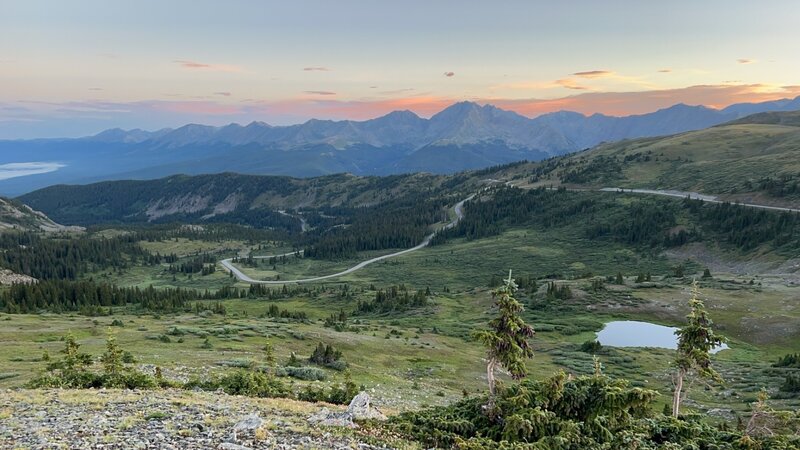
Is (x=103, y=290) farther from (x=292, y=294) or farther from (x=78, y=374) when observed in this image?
(x=78, y=374)

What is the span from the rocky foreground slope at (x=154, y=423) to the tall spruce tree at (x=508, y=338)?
747 cm

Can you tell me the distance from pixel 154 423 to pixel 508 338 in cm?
1683

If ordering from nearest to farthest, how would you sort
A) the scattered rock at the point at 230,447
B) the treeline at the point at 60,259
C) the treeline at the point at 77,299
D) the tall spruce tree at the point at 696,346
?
the scattered rock at the point at 230,447 < the tall spruce tree at the point at 696,346 < the treeline at the point at 77,299 < the treeline at the point at 60,259

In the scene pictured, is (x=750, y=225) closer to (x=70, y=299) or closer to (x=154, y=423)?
(x=154, y=423)

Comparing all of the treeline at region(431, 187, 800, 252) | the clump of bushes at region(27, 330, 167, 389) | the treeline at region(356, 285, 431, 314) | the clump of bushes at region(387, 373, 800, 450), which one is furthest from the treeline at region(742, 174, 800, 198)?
the clump of bushes at region(27, 330, 167, 389)

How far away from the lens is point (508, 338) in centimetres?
2338

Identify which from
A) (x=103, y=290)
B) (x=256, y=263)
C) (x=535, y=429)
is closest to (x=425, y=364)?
(x=535, y=429)

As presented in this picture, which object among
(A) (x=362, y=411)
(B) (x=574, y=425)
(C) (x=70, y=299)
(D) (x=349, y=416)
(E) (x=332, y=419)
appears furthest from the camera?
(C) (x=70, y=299)

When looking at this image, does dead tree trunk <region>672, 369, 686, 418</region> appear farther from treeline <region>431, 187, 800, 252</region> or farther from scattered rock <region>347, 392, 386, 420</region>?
treeline <region>431, 187, 800, 252</region>

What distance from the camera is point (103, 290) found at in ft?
301

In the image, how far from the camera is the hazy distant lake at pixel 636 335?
67.3 meters

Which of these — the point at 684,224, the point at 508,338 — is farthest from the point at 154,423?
the point at 684,224

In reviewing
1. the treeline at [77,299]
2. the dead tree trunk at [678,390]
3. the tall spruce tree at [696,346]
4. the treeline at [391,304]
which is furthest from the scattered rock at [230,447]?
the treeline at [391,304]

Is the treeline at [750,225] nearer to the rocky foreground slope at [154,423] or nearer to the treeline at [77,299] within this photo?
the treeline at [77,299]
